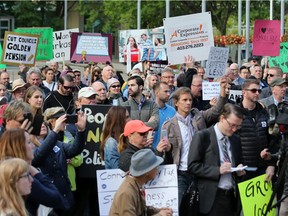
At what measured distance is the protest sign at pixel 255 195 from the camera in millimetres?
8703

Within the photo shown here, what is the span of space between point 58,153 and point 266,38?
13703 millimetres

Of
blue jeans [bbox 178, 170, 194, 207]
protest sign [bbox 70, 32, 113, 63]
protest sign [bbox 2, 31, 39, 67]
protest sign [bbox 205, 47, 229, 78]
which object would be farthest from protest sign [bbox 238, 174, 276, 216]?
protest sign [bbox 70, 32, 113, 63]

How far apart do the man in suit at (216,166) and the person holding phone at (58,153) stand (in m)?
1.24

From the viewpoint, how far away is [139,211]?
652 centimetres

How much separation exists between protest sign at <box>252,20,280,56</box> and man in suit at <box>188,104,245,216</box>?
40.8 ft

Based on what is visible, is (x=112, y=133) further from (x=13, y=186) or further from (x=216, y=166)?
(x=13, y=186)

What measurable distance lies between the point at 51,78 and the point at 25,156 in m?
10.6

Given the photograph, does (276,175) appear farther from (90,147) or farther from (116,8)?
(116,8)

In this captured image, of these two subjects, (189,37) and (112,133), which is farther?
(189,37)

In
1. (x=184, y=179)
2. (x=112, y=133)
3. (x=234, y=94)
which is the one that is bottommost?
(x=184, y=179)

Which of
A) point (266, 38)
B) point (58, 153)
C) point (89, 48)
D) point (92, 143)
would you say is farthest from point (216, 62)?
point (58, 153)

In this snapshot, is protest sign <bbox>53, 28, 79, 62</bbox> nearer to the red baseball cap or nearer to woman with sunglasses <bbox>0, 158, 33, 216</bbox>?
the red baseball cap

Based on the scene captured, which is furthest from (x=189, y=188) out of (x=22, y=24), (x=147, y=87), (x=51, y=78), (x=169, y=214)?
(x=22, y=24)

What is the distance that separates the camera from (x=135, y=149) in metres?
8.07
